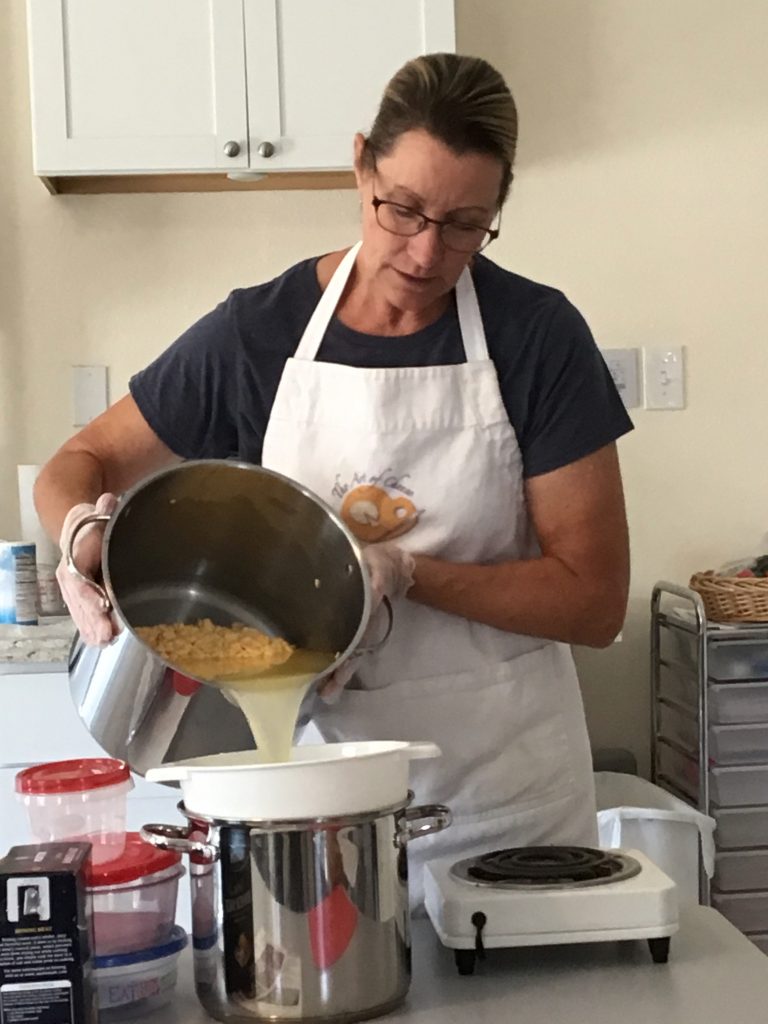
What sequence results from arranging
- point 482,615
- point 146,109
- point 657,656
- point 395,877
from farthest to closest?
point 657,656, point 146,109, point 482,615, point 395,877

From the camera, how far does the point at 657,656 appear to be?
240cm

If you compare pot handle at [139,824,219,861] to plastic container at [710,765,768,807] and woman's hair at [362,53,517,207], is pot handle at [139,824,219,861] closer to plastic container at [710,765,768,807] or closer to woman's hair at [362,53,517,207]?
woman's hair at [362,53,517,207]

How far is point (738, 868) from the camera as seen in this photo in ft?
7.25

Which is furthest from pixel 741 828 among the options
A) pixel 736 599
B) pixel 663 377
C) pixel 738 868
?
pixel 663 377

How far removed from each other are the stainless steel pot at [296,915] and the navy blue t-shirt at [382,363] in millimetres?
523

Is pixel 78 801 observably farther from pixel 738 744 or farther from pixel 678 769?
pixel 678 769

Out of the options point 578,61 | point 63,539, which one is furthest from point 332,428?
point 578,61

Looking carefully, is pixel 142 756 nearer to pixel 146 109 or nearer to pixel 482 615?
pixel 482 615

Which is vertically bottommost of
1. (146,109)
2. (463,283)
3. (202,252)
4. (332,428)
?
(332,428)

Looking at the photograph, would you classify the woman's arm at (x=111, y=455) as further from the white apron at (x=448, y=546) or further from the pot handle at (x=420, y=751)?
the pot handle at (x=420, y=751)

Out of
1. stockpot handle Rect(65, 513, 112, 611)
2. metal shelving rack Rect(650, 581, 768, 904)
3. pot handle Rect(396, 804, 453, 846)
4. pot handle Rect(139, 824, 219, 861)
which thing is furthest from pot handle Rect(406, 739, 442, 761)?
metal shelving rack Rect(650, 581, 768, 904)

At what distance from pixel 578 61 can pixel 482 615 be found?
5.26 feet

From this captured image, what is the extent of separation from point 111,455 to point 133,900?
58cm

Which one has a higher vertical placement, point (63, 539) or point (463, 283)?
point (463, 283)
